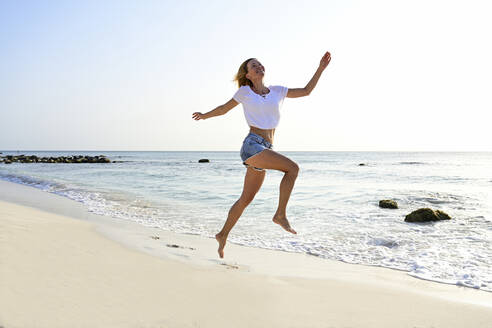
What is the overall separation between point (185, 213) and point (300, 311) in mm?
8803

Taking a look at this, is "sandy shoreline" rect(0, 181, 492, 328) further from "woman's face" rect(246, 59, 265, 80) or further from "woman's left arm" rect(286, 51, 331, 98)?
"woman's face" rect(246, 59, 265, 80)

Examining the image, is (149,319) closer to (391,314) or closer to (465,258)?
(391,314)

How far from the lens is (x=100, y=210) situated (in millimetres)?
12352

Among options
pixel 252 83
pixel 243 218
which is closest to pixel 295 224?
pixel 243 218

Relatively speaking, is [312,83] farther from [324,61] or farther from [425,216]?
[425,216]

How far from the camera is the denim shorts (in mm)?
3973

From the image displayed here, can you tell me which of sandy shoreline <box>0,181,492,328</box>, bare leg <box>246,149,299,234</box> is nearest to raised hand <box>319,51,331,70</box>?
bare leg <box>246,149,299,234</box>

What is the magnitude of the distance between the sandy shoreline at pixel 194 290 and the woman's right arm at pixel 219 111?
78.6 inches

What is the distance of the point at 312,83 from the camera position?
440 cm

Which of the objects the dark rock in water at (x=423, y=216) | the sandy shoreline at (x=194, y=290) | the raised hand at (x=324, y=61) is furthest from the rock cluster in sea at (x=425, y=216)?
the raised hand at (x=324, y=61)

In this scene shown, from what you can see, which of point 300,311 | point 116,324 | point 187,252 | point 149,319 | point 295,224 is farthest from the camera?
point 295,224

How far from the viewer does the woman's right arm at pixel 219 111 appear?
4.21m

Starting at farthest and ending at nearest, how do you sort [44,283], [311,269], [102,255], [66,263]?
[311,269] → [102,255] → [66,263] → [44,283]

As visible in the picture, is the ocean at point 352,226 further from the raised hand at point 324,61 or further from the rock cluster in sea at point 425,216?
the raised hand at point 324,61
